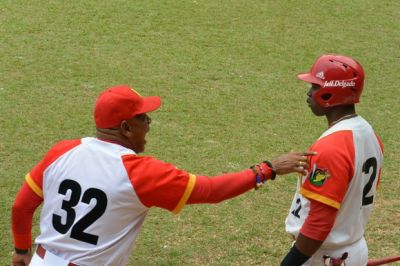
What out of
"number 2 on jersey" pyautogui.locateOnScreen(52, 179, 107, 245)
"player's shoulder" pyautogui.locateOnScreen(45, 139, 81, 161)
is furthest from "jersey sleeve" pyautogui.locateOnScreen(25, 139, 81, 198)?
"number 2 on jersey" pyautogui.locateOnScreen(52, 179, 107, 245)

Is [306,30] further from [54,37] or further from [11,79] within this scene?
[11,79]

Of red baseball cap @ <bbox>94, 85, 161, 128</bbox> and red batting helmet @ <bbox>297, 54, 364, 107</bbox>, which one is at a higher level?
red batting helmet @ <bbox>297, 54, 364, 107</bbox>

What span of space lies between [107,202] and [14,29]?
342 inches

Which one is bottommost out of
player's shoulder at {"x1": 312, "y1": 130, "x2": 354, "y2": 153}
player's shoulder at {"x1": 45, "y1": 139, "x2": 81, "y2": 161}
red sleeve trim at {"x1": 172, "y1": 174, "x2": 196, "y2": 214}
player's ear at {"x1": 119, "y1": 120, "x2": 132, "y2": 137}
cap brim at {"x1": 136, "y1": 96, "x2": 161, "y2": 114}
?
red sleeve trim at {"x1": 172, "y1": 174, "x2": 196, "y2": 214}

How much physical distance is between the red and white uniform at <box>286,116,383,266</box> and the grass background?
196cm

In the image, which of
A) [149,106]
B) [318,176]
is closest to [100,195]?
[149,106]

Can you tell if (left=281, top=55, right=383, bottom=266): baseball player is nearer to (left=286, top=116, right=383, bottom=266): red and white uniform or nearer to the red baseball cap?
(left=286, top=116, right=383, bottom=266): red and white uniform

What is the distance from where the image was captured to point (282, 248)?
6.01 metres

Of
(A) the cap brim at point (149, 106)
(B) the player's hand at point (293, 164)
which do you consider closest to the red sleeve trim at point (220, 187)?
(B) the player's hand at point (293, 164)

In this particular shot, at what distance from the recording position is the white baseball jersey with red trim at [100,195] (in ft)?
11.5

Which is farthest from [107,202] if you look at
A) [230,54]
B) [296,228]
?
[230,54]

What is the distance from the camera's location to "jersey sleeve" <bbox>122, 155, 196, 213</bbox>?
138 inches

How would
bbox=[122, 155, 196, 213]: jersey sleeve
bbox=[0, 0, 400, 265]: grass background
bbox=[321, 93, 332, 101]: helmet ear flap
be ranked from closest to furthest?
bbox=[122, 155, 196, 213]: jersey sleeve
bbox=[321, 93, 332, 101]: helmet ear flap
bbox=[0, 0, 400, 265]: grass background

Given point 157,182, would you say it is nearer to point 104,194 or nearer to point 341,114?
point 104,194
